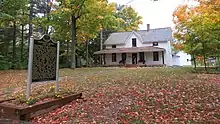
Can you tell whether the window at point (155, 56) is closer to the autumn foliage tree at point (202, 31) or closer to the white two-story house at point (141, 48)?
the white two-story house at point (141, 48)

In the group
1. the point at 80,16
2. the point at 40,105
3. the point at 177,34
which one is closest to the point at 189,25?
the point at 177,34

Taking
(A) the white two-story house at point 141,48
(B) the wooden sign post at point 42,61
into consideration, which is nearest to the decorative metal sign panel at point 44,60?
(B) the wooden sign post at point 42,61

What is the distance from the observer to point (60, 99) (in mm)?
4914

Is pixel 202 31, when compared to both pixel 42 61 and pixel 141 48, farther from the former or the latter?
pixel 141 48

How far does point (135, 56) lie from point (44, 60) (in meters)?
25.5

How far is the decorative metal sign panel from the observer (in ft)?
15.6

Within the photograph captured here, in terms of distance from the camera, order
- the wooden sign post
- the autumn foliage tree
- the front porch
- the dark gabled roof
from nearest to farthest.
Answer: the wooden sign post
the autumn foliage tree
the front porch
the dark gabled roof

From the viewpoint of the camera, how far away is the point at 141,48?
93.3 feet

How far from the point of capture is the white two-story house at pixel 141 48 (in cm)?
2811

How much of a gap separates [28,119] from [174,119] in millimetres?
3107

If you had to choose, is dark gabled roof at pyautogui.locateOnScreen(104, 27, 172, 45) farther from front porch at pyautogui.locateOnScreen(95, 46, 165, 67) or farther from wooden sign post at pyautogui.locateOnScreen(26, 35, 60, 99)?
wooden sign post at pyautogui.locateOnScreen(26, 35, 60, 99)

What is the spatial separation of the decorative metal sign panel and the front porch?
2226 centimetres

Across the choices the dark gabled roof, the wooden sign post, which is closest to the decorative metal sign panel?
the wooden sign post

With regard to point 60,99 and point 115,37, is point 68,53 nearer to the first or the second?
point 115,37
